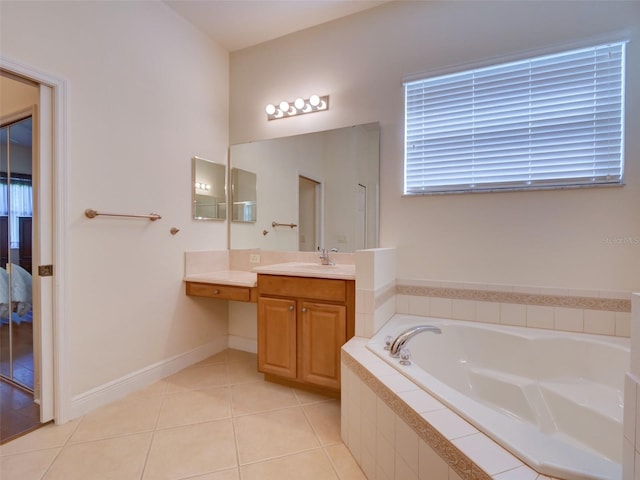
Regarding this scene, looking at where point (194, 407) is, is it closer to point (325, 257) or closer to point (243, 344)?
point (243, 344)

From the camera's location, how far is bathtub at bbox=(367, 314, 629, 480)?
1.28m

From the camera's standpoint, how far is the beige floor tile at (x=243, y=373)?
90.4 inches

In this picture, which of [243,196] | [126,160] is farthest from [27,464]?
[243,196]

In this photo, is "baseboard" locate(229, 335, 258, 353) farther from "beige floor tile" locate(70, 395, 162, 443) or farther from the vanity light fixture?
the vanity light fixture

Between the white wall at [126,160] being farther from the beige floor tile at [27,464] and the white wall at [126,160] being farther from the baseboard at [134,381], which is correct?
the beige floor tile at [27,464]

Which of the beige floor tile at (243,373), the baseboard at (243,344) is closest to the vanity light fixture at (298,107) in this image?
the baseboard at (243,344)

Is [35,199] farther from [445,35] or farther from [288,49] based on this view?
[445,35]

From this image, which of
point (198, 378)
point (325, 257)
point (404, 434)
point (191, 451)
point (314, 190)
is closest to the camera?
point (404, 434)

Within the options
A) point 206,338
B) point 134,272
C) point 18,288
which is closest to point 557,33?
point 134,272

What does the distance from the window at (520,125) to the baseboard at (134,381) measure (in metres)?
2.18

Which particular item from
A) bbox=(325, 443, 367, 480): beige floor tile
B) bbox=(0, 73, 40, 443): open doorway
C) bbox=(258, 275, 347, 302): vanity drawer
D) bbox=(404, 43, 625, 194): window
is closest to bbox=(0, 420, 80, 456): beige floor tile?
bbox=(0, 73, 40, 443): open doorway

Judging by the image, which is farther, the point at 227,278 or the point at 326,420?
the point at 227,278

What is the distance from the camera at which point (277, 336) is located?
6.98 ft

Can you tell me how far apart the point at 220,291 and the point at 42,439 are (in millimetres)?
1213
